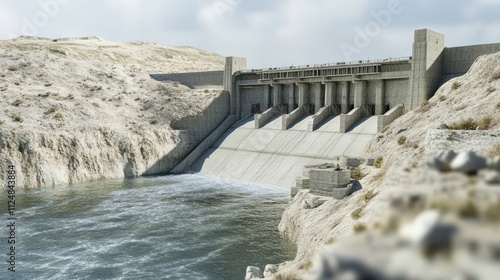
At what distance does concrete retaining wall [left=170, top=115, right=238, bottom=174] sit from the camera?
50.3m

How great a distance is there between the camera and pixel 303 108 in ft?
164

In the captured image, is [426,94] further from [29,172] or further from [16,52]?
[16,52]

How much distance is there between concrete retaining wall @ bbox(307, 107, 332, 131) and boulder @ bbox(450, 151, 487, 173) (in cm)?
3981

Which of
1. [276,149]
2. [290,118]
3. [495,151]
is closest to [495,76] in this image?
[495,151]

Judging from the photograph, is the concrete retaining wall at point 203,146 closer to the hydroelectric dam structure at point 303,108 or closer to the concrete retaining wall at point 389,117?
the hydroelectric dam structure at point 303,108

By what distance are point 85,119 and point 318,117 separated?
2424cm

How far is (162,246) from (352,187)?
10.6 metres

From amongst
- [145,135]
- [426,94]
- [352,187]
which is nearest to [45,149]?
[145,135]

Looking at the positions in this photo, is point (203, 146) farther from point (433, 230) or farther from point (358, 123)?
point (433, 230)

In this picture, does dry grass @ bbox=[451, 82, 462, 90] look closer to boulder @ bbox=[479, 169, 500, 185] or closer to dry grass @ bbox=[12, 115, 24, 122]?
boulder @ bbox=[479, 169, 500, 185]

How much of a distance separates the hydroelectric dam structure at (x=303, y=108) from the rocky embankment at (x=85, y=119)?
2.74 m

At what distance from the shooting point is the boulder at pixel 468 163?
5539mm

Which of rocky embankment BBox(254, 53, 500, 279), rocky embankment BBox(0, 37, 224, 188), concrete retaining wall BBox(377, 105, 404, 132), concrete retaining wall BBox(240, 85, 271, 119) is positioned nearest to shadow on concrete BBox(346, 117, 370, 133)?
concrete retaining wall BBox(377, 105, 404, 132)

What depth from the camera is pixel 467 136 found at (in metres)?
18.9
